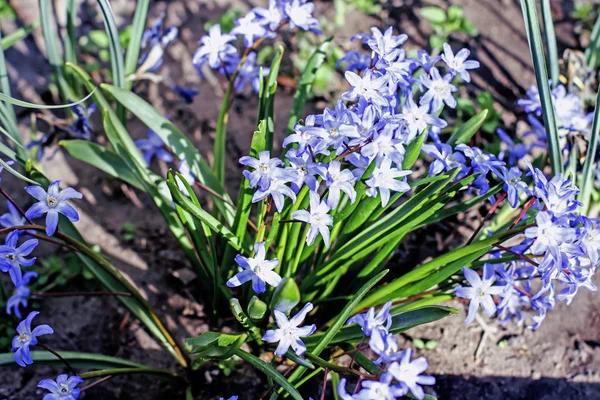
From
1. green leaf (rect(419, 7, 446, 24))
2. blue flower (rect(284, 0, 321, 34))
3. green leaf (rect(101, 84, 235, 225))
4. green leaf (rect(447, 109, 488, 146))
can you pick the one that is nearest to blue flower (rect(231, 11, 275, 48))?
blue flower (rect(284, 0, 321, 34))

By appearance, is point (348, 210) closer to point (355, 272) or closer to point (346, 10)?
point (355, 272)

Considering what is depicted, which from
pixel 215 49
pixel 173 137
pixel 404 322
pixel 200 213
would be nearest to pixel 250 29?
pixel 215 49

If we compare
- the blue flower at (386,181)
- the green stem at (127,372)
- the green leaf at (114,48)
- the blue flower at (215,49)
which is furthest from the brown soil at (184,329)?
the blue flower at (386,181)

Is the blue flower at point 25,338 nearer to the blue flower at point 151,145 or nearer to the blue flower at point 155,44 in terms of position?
the blue flower at point 151,145

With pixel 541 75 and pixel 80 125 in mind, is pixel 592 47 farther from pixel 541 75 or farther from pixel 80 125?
pixel 80 125

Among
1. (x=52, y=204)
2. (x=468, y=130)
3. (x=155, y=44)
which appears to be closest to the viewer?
(x=52, y=204)

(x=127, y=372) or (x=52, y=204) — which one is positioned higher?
(x=52, y=204)

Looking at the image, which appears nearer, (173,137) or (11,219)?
(11,219)
